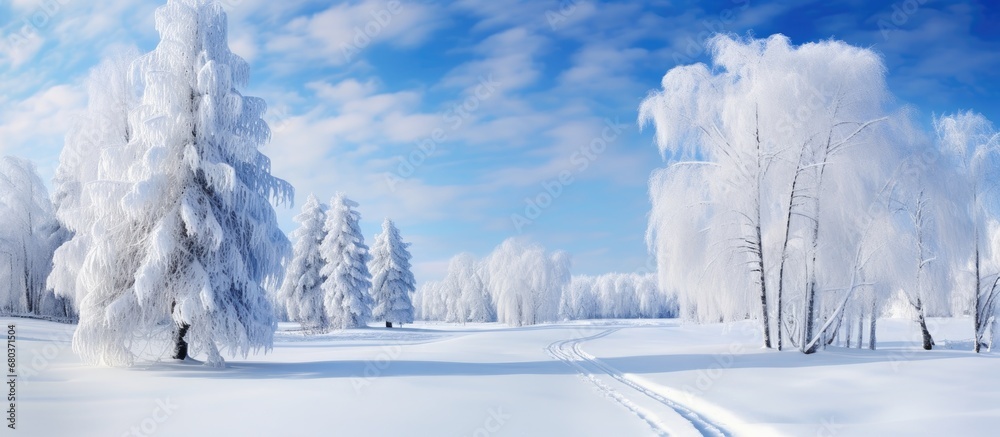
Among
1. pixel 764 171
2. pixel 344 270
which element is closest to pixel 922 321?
pixel 764 171

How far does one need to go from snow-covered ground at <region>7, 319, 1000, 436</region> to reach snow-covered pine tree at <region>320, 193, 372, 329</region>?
24.0 metres

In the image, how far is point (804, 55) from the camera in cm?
1797

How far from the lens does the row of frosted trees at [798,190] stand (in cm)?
1758

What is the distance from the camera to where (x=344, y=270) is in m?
41.3

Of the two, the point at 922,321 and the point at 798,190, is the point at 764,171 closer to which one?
the point at 798,190

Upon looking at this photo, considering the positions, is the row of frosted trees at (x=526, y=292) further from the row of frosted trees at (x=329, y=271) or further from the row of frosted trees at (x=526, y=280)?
the row of frosted trees at (x=329, y=271)

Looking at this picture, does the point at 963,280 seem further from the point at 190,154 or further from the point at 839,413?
the point at 190,154

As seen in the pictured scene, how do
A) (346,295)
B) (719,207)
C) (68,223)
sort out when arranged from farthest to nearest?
(346,295)
(719,207)
(68,223)

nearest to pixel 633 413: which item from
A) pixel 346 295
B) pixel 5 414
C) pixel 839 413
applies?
pixel 839 413

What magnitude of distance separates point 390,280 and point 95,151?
31854 millimetres

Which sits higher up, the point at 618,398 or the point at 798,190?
the point at 798,190

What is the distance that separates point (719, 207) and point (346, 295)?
29129 mm

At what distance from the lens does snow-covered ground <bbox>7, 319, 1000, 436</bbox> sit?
8031 mm

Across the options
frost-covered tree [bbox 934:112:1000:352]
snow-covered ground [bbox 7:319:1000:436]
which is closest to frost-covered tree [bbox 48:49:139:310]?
snow-covered ground [bbox 7:319:1000:436]
